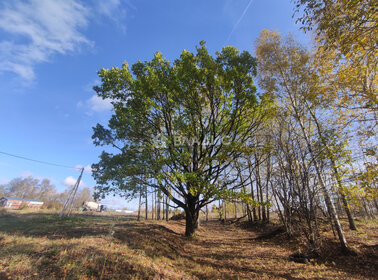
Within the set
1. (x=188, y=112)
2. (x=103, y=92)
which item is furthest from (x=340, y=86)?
(x=103, y=92)

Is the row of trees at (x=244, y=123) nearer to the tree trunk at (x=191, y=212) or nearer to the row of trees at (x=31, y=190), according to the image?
the tree trunk at (x=191, y=212)

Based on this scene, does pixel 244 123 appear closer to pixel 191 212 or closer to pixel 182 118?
pixel 182 118

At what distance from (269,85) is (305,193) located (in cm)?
656

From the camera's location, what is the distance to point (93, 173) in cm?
1173

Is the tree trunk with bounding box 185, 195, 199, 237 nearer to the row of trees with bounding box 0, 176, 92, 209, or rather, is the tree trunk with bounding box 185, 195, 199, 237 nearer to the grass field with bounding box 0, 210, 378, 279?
the grass field with bounding box 0, 210, 378, 279

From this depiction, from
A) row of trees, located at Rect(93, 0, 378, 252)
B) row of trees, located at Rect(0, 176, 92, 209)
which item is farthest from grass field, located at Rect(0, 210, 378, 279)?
row of trees, located at Rect(0, 176, 92, 209)

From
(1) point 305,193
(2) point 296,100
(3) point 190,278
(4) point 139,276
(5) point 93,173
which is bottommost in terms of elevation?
(3) point 190,278

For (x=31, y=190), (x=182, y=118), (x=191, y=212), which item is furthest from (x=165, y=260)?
(x=31, y=190)

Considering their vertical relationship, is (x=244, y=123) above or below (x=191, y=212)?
above

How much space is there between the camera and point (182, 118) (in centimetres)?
949

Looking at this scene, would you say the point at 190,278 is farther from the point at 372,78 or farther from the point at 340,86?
the point at 372,78

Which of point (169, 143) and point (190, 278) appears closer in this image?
point (190, 278)

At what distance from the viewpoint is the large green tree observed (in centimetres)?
834

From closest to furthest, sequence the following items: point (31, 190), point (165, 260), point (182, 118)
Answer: point (165, 260), point (182, 118), point (31, 190)
